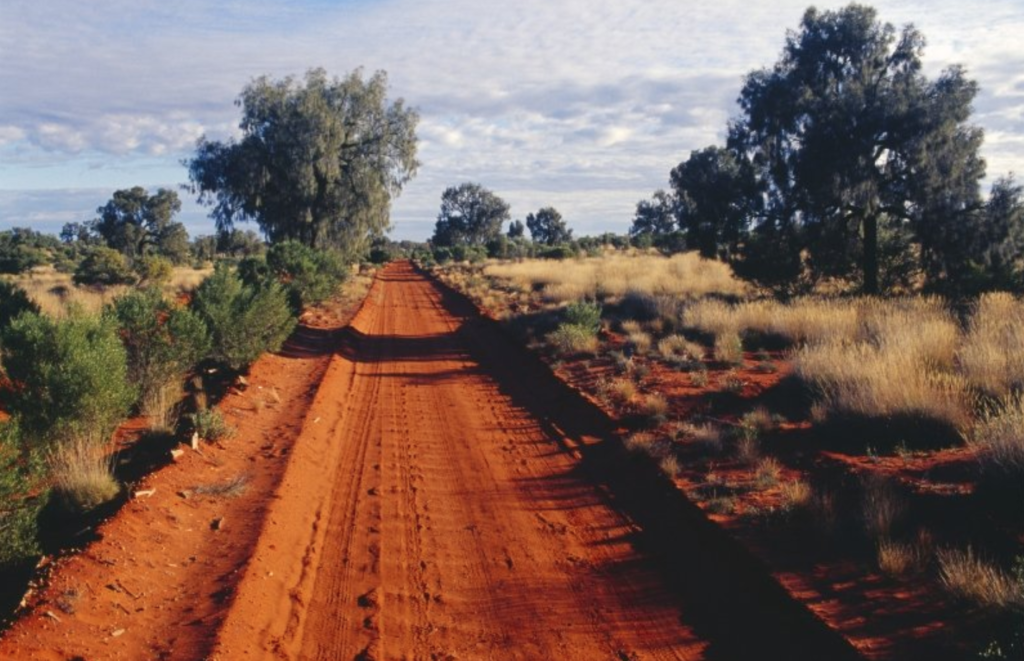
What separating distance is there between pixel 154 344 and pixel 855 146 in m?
18.5

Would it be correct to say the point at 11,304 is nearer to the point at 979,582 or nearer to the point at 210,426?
the point at 210,426

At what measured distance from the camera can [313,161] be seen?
34281 millimetres

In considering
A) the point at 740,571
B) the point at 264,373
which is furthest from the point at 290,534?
the point at 264,373

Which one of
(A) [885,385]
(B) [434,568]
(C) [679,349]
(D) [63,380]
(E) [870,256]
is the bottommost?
(B) [434,568]

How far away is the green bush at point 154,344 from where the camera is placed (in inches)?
494

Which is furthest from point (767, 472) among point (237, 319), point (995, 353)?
point (237, 319)

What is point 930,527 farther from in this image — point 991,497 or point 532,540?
point 532,540

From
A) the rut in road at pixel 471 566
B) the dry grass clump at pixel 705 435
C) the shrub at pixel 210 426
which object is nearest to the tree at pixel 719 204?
the rut in road at pixel 471 566

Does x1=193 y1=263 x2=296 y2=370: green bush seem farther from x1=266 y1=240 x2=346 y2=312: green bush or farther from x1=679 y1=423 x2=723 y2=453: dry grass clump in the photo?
x1=679 y1=423 x2=723 y2=453: dry grass clump

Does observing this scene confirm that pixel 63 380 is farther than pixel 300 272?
No

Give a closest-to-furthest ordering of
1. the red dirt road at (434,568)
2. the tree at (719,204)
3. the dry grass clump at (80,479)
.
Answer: the red dirt road at (434,568) → the dry grass clump at (80,479) → the tree at (719,204)

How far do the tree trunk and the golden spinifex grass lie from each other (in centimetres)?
436

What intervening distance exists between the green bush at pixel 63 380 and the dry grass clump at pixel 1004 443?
381 inches

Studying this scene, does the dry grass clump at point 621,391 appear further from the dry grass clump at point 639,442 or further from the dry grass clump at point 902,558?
the dry grass clump at point 902,558
